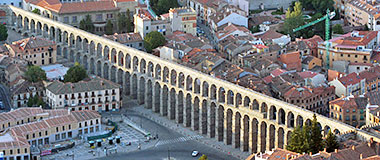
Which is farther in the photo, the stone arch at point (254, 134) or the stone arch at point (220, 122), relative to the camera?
the stone arch at point (220, 122)

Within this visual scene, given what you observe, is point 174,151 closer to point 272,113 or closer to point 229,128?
point 229,128

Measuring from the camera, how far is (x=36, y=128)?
19262 centimetres

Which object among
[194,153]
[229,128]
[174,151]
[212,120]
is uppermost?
[212,120]

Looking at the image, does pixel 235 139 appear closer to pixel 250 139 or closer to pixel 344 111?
pixel 250 139

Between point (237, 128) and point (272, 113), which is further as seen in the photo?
point (237, 128)

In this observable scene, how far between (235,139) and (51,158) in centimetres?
3309

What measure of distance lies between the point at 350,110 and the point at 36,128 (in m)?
56.2

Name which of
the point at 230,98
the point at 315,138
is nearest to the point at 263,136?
the point at 230,98

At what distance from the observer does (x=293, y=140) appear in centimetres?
17062

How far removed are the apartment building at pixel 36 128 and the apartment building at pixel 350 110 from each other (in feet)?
146

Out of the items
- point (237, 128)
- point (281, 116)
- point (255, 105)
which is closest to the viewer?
point (255, 105)

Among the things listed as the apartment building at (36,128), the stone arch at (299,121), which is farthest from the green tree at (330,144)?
the apartment building at (36,128)

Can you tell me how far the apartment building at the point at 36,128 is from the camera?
18525 centimetres

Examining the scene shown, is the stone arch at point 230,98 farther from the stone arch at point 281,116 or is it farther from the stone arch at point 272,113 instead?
the stone arch at point 281,116
